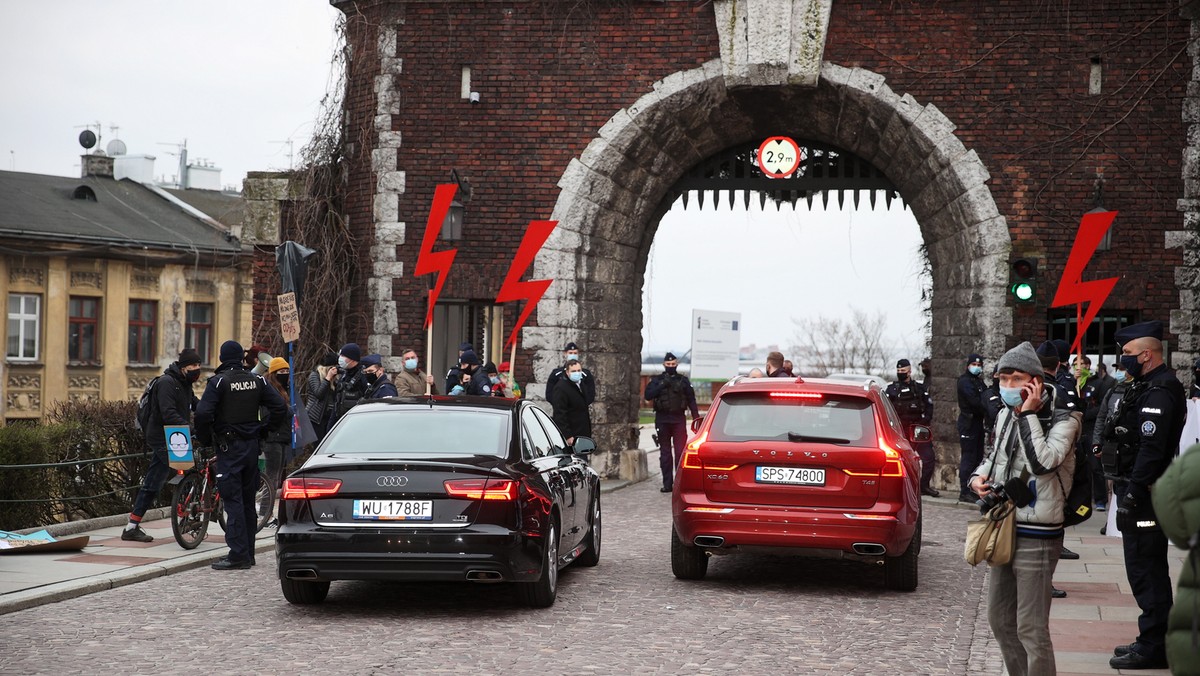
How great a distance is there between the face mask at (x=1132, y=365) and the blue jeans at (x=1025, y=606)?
1908mm

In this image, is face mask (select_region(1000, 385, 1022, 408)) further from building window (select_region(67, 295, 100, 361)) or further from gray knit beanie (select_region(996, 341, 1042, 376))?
building window (select_region(67, 295, 100, 361))

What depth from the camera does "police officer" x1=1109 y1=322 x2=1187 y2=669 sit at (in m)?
7.55

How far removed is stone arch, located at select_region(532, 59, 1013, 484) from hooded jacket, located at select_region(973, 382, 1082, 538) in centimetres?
1246

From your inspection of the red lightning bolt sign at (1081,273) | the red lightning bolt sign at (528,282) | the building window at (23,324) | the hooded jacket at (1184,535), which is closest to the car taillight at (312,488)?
the hooded jacket at (1184,535)

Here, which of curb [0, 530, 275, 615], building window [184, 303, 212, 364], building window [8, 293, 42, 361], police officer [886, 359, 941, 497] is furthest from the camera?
building window [184, 303, 212, 364]

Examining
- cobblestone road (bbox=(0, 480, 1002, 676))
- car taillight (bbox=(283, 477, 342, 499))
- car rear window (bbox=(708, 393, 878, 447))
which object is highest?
car rear window (bbox=(708, 393, 878, 447))

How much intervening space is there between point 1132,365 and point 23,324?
40.7 m

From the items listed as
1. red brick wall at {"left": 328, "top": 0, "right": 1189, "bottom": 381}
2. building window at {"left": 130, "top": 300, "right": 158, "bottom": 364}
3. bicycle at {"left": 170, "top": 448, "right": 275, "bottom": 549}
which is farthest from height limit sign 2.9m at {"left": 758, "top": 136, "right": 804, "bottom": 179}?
building window at {"left": 130, "top": 300, "right": 158, "bottom": 364}

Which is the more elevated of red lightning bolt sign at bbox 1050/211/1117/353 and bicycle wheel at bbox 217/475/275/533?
red lightning bolt sign at bbox 1050/211/1117/353

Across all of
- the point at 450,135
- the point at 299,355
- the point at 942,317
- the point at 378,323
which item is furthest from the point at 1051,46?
the point at 299,355

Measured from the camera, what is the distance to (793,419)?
10281 millimetres

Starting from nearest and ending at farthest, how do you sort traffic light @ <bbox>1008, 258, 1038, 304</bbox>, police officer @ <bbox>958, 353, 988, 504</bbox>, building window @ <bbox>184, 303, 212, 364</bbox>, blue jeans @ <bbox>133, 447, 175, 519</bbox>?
blue jeans @ <bbox>133, 447, 175, 519</bbox> < police officer @ <bbox>958, 353, 988, 504</bbox> < traffic light @ <bbox>1008, 258, 1038, 304</bbox> < building window @ <bbox>184, 303, 212, 364</bbox>

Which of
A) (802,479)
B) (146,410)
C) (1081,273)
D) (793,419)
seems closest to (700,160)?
(1081,273)

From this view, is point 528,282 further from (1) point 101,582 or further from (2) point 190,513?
(1) point 101,582
